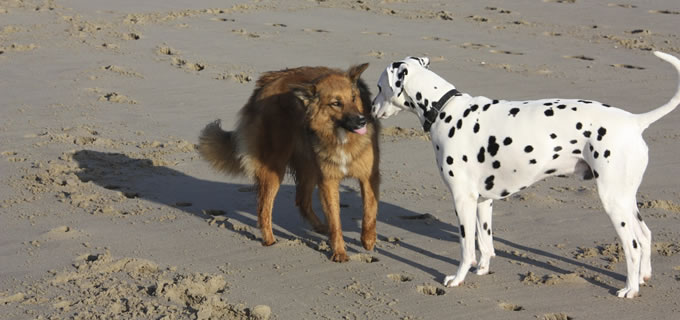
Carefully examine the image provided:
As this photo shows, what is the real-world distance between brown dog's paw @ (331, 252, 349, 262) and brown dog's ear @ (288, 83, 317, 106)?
1268 millimetres

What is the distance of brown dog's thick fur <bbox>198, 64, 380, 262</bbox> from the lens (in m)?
7.06

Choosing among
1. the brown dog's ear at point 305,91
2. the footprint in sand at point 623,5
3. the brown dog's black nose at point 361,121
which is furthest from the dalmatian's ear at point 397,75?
the footprint in sand at point 623,5

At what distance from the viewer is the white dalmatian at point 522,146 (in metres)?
5.81

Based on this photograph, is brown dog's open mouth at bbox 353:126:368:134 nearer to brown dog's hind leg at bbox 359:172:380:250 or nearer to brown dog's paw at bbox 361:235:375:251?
brown dog's hind leg at bbox 359:172:380:250

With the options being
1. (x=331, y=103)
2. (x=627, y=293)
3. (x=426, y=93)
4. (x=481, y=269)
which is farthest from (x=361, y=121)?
(x=627, y=293)

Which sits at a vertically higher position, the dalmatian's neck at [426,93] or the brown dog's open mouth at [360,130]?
the dalmatian's neck at [426,93]

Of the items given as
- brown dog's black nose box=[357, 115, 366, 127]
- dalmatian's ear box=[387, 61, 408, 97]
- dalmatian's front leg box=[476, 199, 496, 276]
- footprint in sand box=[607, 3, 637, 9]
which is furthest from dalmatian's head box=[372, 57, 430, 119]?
footprint in sand box=[607, 3, 637, 9]

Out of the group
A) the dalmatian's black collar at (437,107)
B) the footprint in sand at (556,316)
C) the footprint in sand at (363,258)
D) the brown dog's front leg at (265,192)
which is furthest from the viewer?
the brown dog's front leg at (265,192)

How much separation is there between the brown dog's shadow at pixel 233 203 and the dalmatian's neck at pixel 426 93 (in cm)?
128

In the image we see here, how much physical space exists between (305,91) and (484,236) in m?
1.82

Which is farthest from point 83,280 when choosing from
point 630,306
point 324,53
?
point 324,53

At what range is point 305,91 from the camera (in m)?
7.04

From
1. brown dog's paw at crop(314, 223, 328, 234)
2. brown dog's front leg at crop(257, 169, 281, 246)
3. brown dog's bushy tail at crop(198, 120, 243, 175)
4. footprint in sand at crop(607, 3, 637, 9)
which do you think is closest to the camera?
brown dog's front leg at crop(257, 169, 281, 246)

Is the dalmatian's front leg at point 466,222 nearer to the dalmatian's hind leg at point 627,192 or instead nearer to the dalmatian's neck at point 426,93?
the dalmatian's neck at point 426,93
